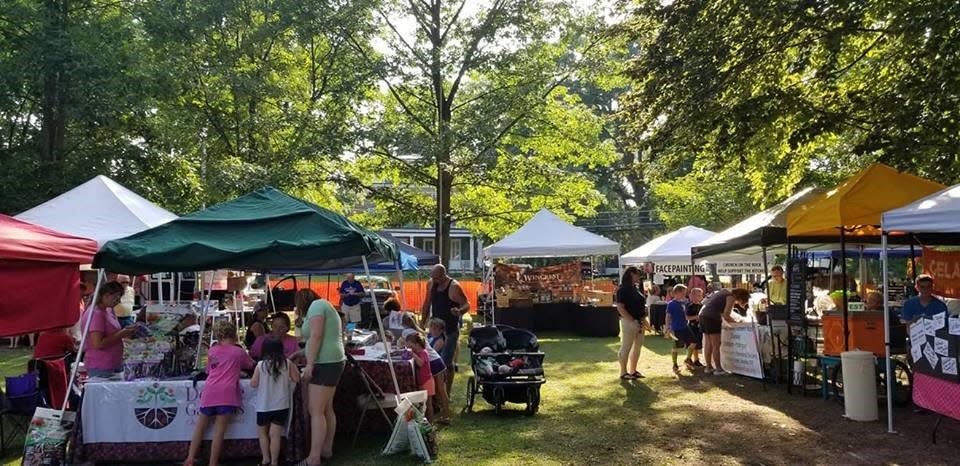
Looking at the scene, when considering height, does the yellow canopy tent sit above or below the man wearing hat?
above

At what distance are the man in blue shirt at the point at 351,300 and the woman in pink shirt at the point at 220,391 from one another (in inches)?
251

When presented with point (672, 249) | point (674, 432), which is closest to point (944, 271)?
point (674, 432)

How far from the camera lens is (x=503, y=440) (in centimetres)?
697

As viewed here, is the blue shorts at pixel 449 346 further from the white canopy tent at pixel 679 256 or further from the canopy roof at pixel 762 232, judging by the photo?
the white canopy tent at pixel 679 256

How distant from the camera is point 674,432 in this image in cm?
724

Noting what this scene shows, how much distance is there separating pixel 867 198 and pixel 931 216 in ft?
5.95

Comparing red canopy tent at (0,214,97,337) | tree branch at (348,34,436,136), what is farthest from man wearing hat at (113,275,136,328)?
tree branch at (348,34,436,136)

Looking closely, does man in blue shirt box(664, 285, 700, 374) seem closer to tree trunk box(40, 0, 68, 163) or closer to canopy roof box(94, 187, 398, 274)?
canopy roof box(94, 187, 398, 274)

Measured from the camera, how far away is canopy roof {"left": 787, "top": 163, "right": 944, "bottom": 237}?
319 inches

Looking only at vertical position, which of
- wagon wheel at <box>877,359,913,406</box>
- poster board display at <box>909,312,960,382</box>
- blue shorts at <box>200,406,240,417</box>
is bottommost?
wagon wheel at <box>877,359,913,406</box>

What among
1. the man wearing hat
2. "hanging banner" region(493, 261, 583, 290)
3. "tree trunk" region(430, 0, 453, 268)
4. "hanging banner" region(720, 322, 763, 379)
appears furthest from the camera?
"tree trunk" region(430, 0, 453, 268)

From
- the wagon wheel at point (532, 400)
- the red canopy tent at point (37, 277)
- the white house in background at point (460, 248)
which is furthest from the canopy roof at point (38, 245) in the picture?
the white house in background at point (460, 248)

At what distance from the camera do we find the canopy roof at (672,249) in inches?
727

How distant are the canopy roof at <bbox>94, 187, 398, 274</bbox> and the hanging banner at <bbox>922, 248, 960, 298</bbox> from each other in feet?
23.7
